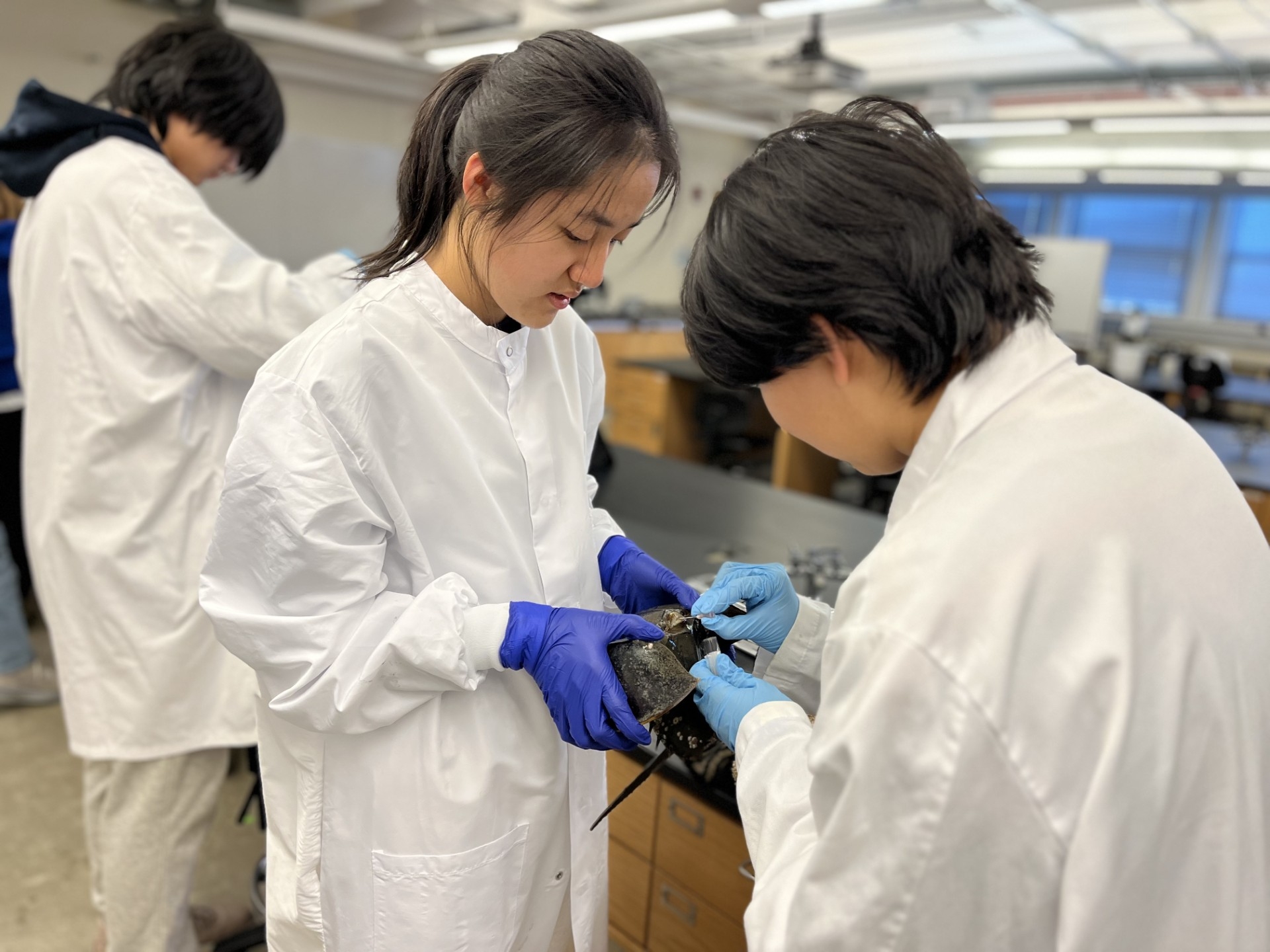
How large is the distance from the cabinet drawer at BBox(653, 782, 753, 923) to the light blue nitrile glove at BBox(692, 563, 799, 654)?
1.22 ft

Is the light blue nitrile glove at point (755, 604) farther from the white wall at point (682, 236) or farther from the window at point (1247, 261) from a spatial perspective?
the window at point (1247, 261)

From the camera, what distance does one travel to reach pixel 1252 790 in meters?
0.68

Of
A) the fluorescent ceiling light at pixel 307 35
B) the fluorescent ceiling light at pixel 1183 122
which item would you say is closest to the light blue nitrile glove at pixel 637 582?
the fluorescent ceiling light at pixel 307 35

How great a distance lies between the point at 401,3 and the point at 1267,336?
7553 mm

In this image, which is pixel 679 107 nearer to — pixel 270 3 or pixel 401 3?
pixel 401 3

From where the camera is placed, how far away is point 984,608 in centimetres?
61

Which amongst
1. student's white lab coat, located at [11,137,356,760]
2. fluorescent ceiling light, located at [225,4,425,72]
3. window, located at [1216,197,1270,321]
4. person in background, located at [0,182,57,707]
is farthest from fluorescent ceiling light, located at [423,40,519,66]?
window, located at [1216,197,1270,321]

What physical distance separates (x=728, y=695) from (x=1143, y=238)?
373 inches

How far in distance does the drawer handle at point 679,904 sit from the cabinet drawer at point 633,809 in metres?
0.06

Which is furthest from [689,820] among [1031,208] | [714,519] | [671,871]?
[1031,208]

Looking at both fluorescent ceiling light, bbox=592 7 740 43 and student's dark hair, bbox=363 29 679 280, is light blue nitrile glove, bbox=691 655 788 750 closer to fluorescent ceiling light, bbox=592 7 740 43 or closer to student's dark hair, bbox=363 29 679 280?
student's dark hair, bbox=363 29 679 280

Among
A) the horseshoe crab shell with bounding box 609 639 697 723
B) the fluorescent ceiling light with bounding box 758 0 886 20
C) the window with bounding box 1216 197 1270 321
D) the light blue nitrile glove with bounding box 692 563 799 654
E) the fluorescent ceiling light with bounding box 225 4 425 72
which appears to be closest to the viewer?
the horseshoe crab shell with bounding box 609 639 697 723

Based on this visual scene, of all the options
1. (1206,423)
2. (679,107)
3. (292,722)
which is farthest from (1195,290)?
(292,722)

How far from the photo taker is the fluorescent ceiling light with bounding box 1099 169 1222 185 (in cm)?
752
